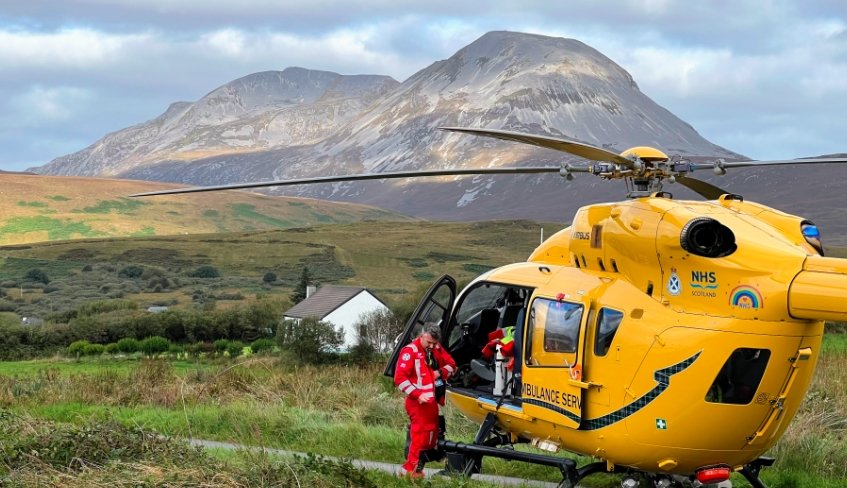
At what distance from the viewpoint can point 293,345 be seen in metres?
41.7

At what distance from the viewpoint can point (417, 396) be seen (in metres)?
12.4

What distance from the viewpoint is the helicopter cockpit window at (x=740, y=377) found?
972 centimetres

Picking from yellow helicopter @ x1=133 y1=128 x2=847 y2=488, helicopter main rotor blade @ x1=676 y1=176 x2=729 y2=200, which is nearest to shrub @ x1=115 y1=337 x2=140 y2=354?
yellow helicopter @ x1=133 y1=128 x2=847 y2=488

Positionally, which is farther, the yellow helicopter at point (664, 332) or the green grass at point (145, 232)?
the green grass at point (145, 232)

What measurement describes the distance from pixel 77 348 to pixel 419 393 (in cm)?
5018

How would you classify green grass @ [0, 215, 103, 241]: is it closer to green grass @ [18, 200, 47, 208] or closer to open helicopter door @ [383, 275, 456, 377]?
green grass @ [18, 200, 47, 208]

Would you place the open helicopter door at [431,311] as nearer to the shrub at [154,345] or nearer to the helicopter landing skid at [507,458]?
the helicopter landing skid at [507,458]

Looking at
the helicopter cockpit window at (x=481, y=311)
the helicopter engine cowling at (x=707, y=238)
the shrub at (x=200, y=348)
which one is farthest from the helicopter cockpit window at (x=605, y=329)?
the shrub at (x=200, y=348)

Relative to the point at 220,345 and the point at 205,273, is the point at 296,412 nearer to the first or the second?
the point at 220,345

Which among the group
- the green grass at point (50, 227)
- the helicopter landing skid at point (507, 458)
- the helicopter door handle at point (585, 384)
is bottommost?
the green grass at point (50, 227)

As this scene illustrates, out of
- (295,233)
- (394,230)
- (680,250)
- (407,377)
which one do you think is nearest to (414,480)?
(407,377)

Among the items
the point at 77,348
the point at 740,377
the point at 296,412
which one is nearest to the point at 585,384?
the point at 740,377

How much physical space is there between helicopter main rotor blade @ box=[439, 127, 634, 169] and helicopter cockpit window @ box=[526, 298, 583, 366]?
1.71 m

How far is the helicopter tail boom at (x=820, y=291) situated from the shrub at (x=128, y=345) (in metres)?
52.6
